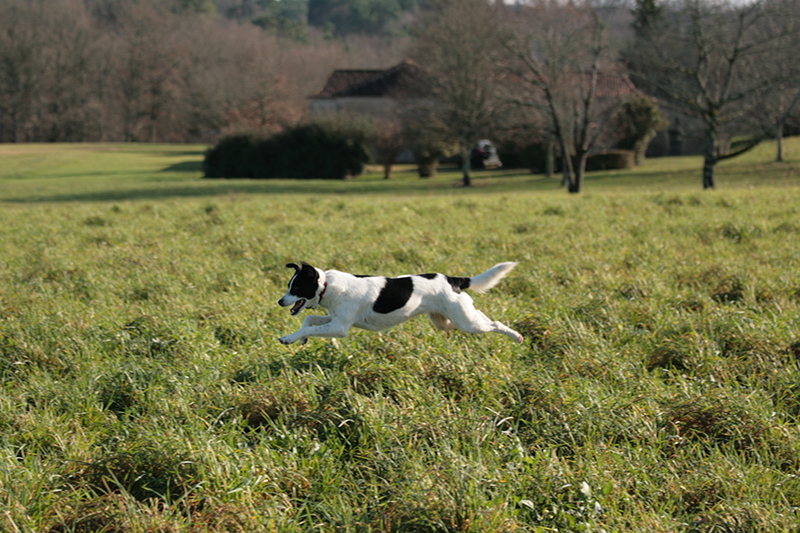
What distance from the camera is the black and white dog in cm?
391

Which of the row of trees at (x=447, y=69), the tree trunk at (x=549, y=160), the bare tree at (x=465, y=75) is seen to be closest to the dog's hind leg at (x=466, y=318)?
the row of trees at (x=447, y=69)

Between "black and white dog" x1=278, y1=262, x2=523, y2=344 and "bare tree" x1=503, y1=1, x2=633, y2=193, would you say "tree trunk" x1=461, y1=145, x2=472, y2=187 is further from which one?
"black and white dog" x1=278, y1=262, x2=523, y2=344

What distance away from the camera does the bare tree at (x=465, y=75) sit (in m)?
32.7

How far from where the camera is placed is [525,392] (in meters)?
4.08

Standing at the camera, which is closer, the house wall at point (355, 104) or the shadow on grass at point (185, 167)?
the shadow on grass at point (185, 167)

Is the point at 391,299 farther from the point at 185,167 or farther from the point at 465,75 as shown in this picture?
the point at 185,167

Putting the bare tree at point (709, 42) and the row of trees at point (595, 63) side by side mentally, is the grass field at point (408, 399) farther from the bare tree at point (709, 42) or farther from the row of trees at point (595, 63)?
the row of trees at point (595, 63)

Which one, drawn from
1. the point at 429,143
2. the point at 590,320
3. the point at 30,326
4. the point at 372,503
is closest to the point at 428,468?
the point at 372,503

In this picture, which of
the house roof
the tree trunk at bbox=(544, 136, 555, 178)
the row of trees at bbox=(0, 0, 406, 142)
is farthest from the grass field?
the row of trees at bbox=(0, 0, 406, 142)

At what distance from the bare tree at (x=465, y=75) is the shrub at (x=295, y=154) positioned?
8.06 metres

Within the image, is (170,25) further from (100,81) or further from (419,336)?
(419,336)

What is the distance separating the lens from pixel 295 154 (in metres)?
40.7

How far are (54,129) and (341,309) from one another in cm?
8049

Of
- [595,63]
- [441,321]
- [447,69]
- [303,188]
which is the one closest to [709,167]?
[595,63]
